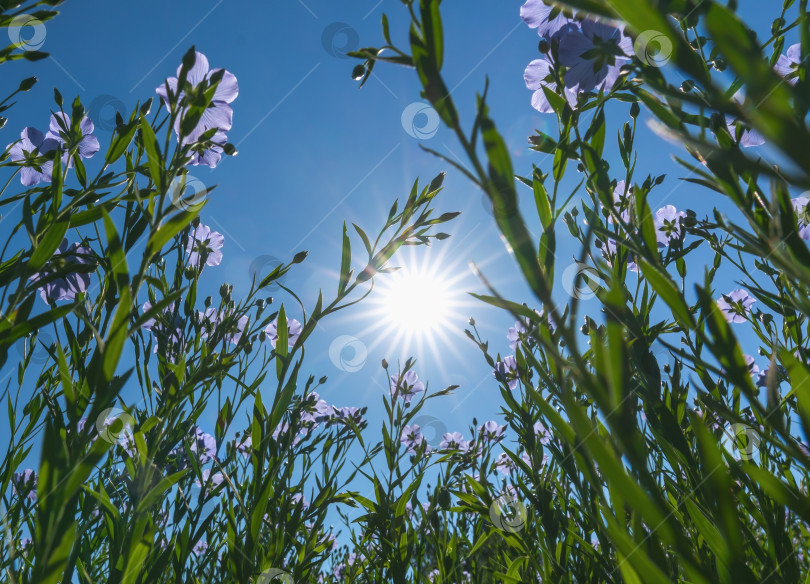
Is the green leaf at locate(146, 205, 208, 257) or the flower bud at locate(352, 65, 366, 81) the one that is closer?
the green leaf at locate(146, 205, 208, 257)

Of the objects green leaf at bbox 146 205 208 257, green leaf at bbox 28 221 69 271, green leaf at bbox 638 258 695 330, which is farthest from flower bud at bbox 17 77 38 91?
green leaf at bbox 638 258 695 330

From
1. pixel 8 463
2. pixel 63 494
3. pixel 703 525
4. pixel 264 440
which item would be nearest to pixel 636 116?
pixel 703 525

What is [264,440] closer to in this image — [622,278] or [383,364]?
[622,278]

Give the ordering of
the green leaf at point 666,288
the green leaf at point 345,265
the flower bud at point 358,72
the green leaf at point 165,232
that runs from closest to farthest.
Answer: the green leaf at point 666,288 < the green leaf at point 165,232 < the flower bud at point 358,72 < the green leaf at point 345,265

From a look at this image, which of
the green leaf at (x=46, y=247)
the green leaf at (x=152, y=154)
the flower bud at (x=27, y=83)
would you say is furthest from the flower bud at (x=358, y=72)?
the flower bud at (x=27, y=83)

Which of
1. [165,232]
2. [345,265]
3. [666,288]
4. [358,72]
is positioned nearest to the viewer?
[666,288]

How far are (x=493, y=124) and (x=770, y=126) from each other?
142 mm

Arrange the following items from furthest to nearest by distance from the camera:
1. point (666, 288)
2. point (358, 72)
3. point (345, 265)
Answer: point (345, 265)
point (358, 72)
point (666, 288)

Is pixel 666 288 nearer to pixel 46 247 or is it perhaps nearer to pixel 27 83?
pixel 46 247

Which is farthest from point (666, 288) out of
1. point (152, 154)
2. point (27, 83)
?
point (27, 83)

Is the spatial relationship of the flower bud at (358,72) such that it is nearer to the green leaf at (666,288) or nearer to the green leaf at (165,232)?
the green leaf at (165,232)

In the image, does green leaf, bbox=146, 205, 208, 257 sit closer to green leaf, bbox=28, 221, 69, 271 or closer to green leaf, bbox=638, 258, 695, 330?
green leaf, bbox=28, 221, 69, 271

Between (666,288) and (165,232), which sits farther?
(165,232)

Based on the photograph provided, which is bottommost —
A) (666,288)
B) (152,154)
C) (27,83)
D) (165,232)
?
(666,288)
